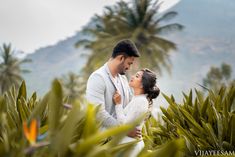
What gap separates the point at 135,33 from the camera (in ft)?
135

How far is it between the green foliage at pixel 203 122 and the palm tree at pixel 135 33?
34860 mm

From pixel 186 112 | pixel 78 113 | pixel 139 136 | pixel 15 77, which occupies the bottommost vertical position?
pixel 78 113

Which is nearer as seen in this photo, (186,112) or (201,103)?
(186,112)

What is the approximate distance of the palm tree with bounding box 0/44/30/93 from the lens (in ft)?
170

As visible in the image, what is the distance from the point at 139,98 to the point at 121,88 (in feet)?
0.95

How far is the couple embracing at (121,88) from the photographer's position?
392 centimetres

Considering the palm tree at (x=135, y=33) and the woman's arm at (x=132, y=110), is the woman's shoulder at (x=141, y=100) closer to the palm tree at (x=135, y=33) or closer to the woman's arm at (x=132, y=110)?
the woman's arm at (x=132, y=110)

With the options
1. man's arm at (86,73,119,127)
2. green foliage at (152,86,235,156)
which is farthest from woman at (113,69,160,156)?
green foliage at (152,86,235,156)

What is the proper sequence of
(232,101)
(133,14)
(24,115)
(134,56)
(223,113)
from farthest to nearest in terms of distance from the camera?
1. (133,14)
2. (232,101)
3. (223,113)
4. (134,56)
5. (24,115)

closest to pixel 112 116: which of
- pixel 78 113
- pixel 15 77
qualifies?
pixel 78 113

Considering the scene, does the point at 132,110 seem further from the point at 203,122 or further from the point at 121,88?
the point at 203,122

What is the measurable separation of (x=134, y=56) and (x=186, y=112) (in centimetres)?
104

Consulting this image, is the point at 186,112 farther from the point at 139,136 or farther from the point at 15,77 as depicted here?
the point at 15,77

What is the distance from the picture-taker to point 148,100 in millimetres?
4168
